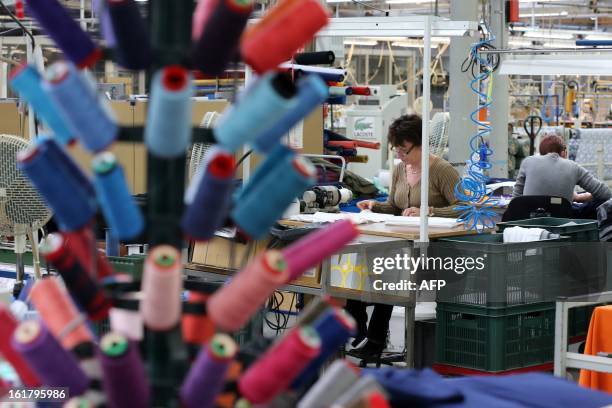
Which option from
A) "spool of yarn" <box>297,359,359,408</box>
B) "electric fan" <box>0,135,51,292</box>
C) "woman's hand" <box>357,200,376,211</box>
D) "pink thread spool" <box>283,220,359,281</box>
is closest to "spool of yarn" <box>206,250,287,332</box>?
"pink thread spool" <box>283,220,359,281</box>

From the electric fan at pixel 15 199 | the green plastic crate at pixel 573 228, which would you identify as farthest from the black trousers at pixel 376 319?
the electric fan at pixel 15 199

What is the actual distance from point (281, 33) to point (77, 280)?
1.47 ft

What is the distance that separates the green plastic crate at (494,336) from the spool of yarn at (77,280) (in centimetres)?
335

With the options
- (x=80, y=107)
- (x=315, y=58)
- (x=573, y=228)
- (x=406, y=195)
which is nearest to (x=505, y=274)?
(x=573, y=228)

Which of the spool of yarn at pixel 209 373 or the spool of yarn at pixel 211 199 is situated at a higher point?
the spool of yarn at pixel 211 199

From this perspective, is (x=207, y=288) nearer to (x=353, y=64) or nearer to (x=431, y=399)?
(x=431, y=399)

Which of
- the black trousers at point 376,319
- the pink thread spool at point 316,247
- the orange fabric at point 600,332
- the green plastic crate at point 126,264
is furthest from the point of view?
the black trousers at point 376,319

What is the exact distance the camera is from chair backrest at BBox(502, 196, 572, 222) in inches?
261

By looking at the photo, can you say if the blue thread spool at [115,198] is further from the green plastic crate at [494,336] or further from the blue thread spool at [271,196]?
the green plastic crate at [494,336]

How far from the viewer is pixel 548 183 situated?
24.5 feet

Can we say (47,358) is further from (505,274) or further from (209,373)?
(505,274)

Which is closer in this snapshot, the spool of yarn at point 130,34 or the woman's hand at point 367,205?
the spool of yarn at point 130,34

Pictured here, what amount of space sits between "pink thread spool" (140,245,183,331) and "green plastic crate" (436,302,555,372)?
3.37 m

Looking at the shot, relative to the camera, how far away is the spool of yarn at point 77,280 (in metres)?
1.38
